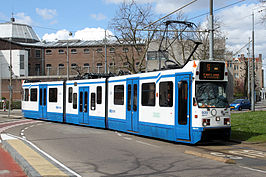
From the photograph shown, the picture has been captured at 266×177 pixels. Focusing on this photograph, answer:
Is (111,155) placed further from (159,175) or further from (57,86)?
(57,86)

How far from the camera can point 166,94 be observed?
47.3ft

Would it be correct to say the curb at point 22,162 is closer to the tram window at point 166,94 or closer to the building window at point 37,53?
the tram window at point 166,94

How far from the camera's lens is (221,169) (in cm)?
905

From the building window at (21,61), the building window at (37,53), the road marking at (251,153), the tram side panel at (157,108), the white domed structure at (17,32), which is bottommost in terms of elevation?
the road marking at (251,153)

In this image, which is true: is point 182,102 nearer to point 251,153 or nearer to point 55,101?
point 251,153

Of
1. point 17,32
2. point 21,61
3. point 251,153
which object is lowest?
point 251,153

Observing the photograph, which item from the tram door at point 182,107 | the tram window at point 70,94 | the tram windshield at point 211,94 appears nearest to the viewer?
the tram windshield at point 211,94

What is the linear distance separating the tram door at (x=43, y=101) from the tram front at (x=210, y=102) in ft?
53.9

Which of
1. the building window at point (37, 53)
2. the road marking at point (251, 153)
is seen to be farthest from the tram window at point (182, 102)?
the building window at point (37, 53)

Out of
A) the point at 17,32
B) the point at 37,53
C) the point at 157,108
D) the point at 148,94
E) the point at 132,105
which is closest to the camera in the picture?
the point at 157,108

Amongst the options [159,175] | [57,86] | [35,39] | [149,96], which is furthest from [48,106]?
[35,39]

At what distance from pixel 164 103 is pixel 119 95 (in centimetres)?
448

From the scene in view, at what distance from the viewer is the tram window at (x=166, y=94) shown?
14148 mm

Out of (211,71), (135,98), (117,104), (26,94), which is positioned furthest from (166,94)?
(26,94)
